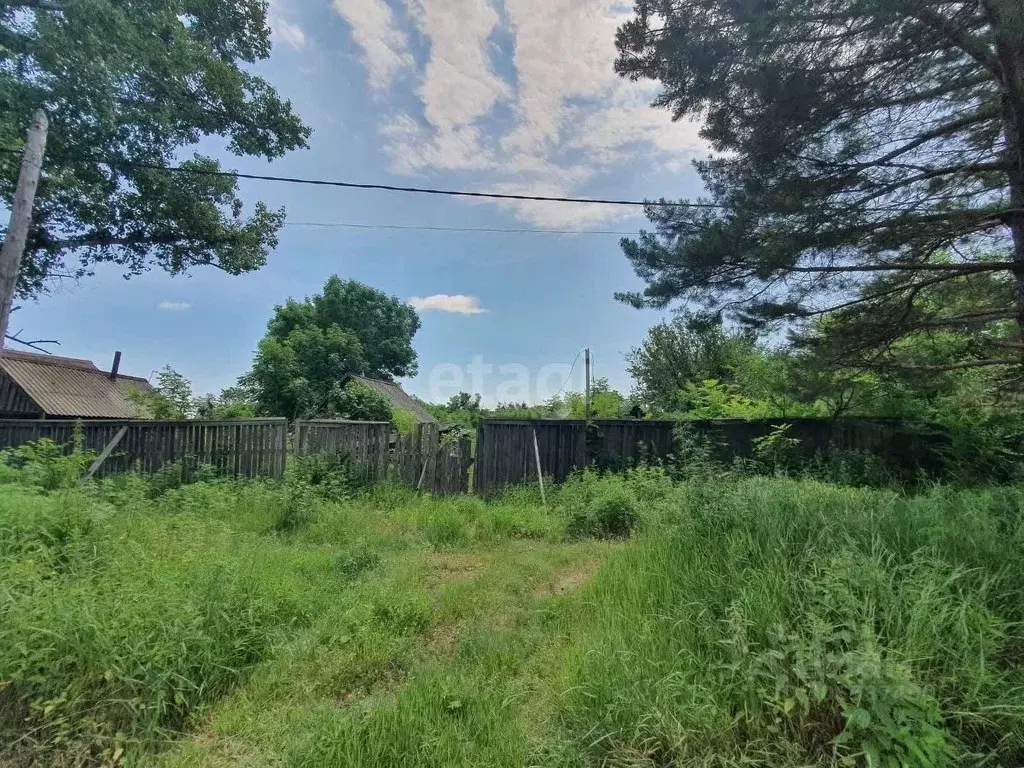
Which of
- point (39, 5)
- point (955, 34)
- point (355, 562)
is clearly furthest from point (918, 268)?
point (39, 5)

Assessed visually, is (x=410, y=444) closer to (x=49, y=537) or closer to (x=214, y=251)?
(x=49, y=537)

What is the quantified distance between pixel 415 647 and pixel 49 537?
287 centimetres

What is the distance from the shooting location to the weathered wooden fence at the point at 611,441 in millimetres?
7258

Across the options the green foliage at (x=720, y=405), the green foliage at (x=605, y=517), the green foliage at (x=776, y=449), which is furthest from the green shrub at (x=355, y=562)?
the green foliage at (x=776, y=449)

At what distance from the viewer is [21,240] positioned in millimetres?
4668

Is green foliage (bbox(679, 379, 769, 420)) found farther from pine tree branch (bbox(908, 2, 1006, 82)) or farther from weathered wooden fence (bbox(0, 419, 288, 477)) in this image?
weathered wooden fence (bbox(0, 419, 288, 477))

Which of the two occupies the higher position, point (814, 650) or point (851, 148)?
point (851, 148)

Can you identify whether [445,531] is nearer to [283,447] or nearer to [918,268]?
[283,447]

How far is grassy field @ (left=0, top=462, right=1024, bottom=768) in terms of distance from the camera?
1620 mm

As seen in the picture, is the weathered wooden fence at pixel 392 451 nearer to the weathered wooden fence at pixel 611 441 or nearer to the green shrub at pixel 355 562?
the weathered wooden fence at pixel 611 441

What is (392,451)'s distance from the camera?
23.3 ft

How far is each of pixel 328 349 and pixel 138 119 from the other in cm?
1560

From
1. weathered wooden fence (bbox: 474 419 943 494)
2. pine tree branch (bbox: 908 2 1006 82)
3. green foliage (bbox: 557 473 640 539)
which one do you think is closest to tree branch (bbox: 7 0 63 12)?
weathered wooden fence (bbox: 474 419 943 494)

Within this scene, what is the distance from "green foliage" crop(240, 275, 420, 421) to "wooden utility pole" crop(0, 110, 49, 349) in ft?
29.8
